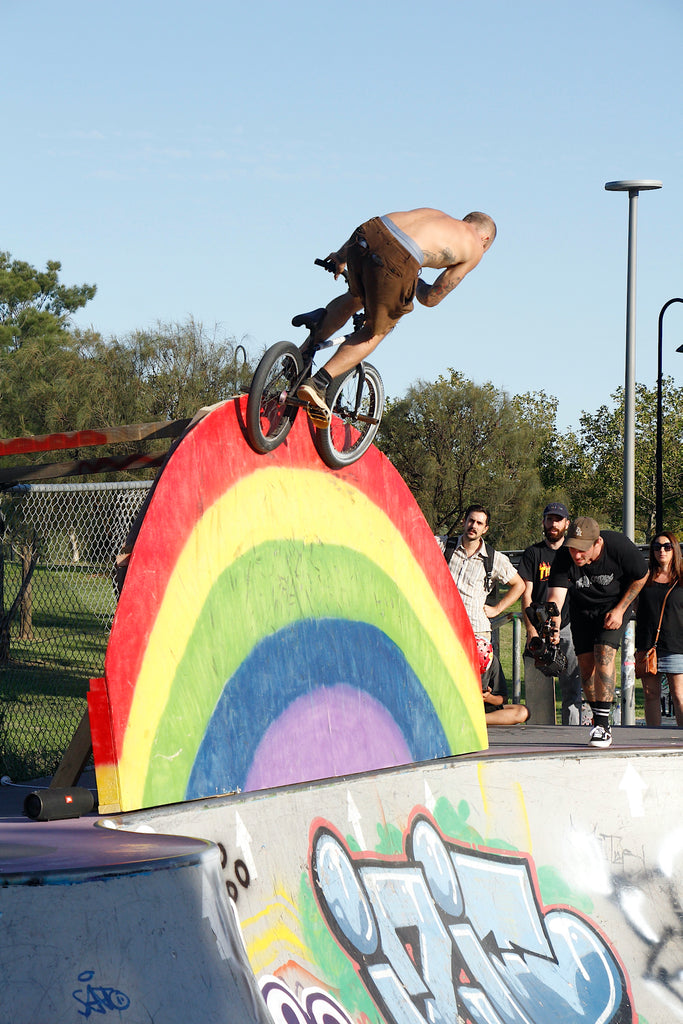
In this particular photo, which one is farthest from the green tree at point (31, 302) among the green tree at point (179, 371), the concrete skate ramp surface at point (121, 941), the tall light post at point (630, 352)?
the concrete skate ramp surface at point (121, 941)

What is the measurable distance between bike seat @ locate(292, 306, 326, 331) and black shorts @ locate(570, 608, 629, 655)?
4.04 metres

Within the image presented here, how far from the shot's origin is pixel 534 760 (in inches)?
247

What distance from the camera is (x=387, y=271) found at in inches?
219

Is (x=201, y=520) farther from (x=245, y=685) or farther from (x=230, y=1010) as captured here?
(x=230, y=1010)

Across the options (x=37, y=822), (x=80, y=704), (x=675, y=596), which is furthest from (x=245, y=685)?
(x=80, y=704)

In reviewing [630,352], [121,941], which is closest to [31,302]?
[630,352]

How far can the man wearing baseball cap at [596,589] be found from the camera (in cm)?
844

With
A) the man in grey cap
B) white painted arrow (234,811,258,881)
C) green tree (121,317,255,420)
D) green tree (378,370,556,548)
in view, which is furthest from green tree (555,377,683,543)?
white painted arrow (234,811,258,881)

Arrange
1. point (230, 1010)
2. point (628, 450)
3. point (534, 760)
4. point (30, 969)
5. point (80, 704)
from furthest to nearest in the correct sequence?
point (628, 450)
point (80, 704)
point (534, 760)
point (230, 1010)
point (30, 969)

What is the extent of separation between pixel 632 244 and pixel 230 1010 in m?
18.3

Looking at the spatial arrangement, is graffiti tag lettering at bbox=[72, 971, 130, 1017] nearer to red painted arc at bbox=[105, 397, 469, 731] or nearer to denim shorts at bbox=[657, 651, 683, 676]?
red painted arc at bbox=[105, 397, 469, 731]

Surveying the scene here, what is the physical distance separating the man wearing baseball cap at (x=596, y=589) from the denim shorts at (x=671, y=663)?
3.08ft

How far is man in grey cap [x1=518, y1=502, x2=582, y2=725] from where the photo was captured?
9.31 metres

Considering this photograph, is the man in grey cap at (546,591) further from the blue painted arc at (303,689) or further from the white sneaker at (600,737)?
the blue painted arc at (303,689)
